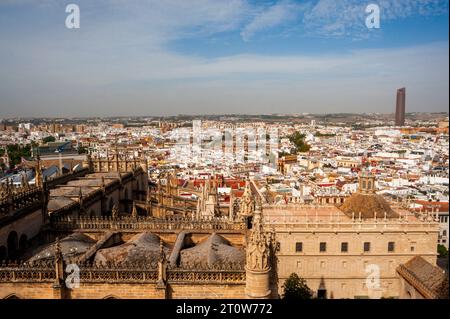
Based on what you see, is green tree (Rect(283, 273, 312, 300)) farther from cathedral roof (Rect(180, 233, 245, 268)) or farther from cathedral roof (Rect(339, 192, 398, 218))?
cathedral roof (Rect(180, 233, 245, 268))

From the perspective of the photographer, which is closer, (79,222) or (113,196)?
(79,222)

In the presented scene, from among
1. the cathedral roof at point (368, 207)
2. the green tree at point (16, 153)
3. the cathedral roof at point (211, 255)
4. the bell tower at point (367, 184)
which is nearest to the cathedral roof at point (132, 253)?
the cathedral roof at point (211, 255)

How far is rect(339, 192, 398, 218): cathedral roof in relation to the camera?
2461cm

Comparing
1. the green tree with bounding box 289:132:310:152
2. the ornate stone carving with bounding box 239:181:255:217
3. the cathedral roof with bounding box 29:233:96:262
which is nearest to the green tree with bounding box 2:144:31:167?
the cathedral roof with bounding box 29:233:96:262

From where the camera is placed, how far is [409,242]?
22.9m

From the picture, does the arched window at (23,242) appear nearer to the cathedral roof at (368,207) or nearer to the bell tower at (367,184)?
the cathedral roof at (368,207)

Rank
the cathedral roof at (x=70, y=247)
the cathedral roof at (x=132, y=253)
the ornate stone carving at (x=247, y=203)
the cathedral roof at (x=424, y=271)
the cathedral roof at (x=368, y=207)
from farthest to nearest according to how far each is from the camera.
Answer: the cathedral roof at (x=368, y=207)
the cathedral roof at (x=424, y=271)
the ornate stone carving at (x=247, y=203)
the cathedral roof at (x=70, y=247)
the cathedral roof at (x=132, y=253)

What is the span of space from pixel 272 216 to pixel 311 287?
502cm

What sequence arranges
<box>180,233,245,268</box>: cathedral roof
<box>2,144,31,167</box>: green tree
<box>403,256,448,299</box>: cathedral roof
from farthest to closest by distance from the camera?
<box>2,144,31,167</box>: green tree → <box>403,256,448,299</box>: cathedral roof → <box>180,233,245,268</box>: cathedral roof

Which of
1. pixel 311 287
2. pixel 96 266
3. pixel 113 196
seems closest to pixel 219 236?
pixel 96 266

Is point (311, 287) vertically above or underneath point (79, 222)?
Result: underneath

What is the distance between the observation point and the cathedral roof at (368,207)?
2461 cm

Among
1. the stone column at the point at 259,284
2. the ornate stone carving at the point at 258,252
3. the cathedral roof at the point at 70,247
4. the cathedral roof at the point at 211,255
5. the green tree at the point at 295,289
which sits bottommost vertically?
the green tree at the point at 295,289
